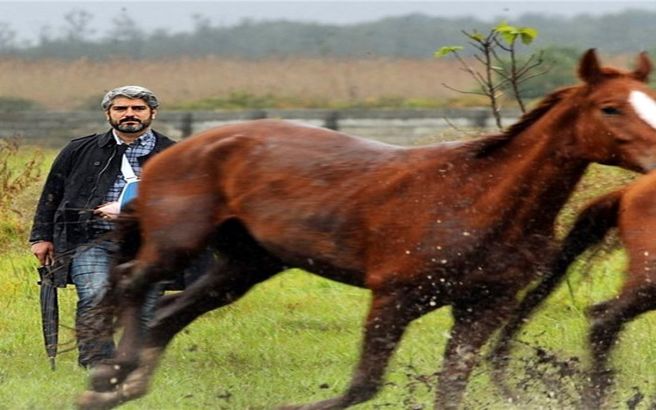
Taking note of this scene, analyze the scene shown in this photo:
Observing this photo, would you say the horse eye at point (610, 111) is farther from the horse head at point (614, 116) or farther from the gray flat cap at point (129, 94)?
the gray flat cap at point (129, 94)

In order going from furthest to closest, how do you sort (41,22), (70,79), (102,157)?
1. (41,22)
2. (70,79)
3. (102,157)

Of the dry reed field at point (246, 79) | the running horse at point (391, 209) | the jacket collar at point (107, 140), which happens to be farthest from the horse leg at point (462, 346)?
the dry reed field at point (246, 79)

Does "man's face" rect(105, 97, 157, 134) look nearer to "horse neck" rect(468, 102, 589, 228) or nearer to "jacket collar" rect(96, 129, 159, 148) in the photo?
"jacket collar" rect(96, 129, 159, 148)

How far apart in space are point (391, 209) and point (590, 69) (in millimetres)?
960

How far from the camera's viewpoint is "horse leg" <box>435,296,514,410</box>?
6.40 m

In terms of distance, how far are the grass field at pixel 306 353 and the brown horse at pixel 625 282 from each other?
5.0 inches

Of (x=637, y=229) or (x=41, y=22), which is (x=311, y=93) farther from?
(x=637, y=229)

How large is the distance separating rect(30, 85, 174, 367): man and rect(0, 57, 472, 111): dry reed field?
1070 centimetres

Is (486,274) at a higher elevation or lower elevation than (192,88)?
higher

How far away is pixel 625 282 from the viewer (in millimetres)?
7051

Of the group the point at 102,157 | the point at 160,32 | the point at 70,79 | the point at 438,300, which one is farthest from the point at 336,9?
the point at 438,300

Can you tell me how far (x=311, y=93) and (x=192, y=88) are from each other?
163cm

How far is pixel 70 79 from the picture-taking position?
1902 cm

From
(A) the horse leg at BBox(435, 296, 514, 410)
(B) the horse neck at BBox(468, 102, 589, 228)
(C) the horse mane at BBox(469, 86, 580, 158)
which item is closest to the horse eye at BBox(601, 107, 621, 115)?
(B) the horse neck at BBox(468, 102, 589, 228)
